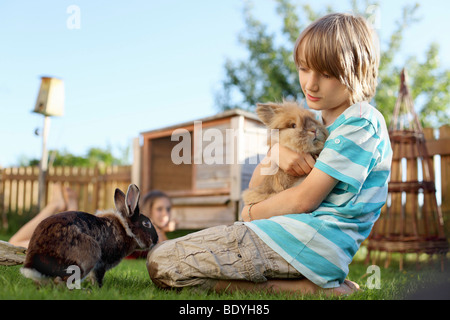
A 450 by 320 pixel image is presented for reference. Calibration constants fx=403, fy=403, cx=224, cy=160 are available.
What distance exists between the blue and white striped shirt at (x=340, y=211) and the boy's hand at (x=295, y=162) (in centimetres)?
22

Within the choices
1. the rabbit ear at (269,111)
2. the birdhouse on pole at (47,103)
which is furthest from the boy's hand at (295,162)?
the birdhouse on pole at (47,103)

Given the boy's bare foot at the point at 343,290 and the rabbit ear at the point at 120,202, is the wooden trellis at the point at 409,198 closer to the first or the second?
the boy's bare foot at the point at 343,290

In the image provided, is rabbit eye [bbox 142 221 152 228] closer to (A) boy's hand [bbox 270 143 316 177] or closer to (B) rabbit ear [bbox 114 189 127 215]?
(B) rabbit ear [bbox 114 189 127 215]

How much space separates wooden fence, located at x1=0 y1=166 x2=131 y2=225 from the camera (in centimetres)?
989

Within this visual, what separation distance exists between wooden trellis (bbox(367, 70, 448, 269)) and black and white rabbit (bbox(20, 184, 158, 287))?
3614 millimetres

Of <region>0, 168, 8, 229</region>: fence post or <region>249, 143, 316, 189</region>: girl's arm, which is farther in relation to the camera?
<region>0, 168, 8, 229</region>: fence post

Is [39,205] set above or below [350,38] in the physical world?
below

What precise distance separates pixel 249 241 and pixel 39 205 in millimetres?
9530

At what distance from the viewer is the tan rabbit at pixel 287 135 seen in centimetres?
238

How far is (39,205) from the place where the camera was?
1034cm

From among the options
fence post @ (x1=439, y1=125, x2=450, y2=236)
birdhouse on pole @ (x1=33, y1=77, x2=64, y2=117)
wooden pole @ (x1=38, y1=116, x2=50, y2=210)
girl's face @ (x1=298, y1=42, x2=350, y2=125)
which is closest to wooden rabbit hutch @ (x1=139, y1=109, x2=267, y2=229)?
fence post @ (x1=439, y1=125, x2=450, y2=236)

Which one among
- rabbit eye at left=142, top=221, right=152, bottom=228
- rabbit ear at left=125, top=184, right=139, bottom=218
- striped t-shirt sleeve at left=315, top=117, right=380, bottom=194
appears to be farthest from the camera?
rabbit eye at left=142, top=221, right=152, bottom=228
